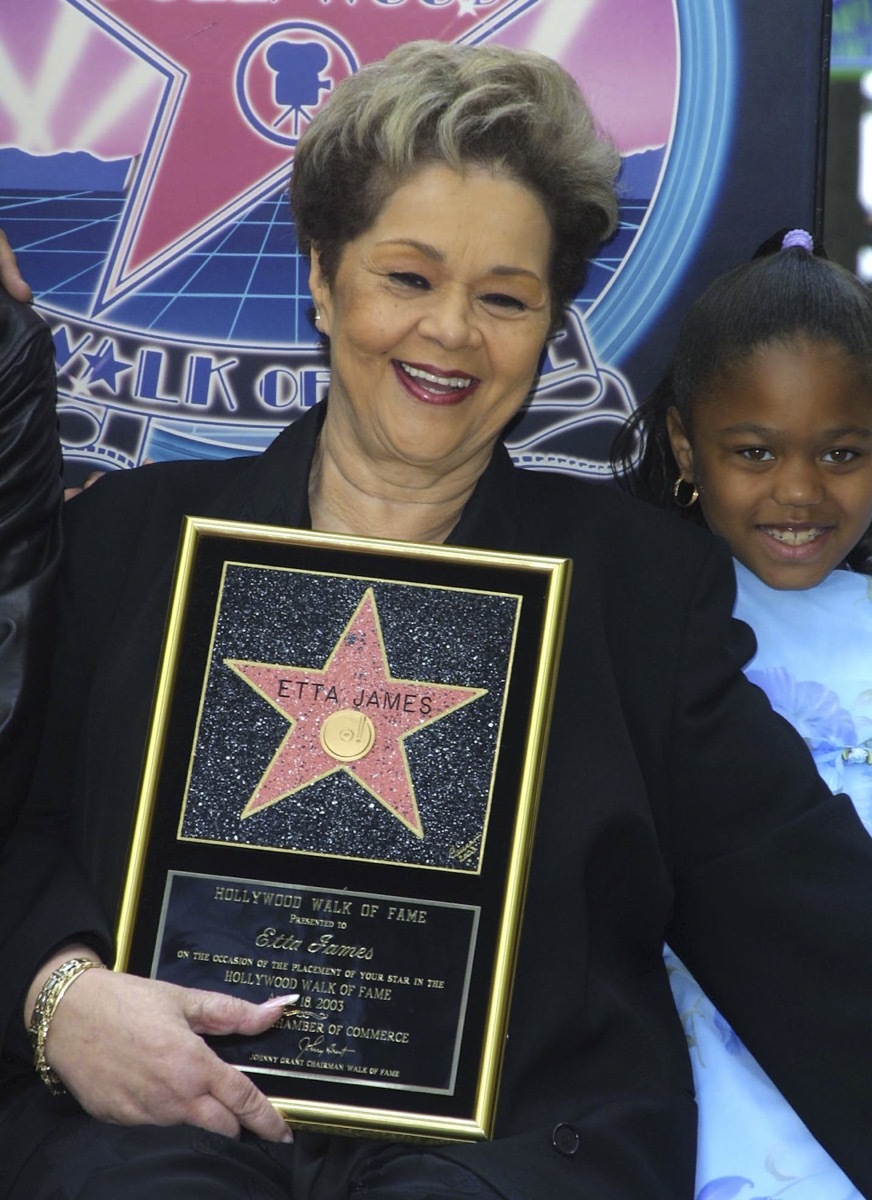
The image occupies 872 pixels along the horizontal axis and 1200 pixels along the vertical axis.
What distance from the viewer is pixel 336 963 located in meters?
1.68

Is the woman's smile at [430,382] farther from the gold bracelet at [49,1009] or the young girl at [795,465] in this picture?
the gold bracelet at [49,1009]

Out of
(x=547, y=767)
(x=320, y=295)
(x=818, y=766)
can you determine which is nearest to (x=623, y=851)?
(x=547, y=767)

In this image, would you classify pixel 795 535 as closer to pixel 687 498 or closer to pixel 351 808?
pixel 687 498

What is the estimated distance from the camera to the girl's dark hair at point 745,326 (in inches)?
88.0

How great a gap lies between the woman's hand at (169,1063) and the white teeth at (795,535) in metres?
0.98

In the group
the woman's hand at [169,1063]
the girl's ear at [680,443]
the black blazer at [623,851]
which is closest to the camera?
the woman's hand at [169,1063]

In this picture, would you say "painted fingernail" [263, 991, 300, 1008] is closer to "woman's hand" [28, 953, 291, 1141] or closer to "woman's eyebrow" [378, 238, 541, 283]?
"woman's hand" [28, 953, 291, 1141]

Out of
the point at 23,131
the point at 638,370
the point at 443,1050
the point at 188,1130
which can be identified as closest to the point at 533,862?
the point at 443,1050

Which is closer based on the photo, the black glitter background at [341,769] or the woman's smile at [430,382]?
the black glitter background at [341,769]

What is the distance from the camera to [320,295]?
213 centimetres

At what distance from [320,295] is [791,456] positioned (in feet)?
2.18

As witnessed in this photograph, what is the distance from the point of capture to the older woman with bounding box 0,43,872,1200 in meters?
1.69

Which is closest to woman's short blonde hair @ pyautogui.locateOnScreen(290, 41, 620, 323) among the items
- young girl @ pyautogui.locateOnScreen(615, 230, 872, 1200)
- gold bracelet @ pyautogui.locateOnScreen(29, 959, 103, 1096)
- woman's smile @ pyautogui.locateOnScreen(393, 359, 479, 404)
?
woman's smile @ pyautogui.locateOnScreen(393, 359, 479, 404)

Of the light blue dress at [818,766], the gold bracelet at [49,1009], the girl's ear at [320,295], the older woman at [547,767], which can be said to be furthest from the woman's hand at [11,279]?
the light blue dress at [818,766]
